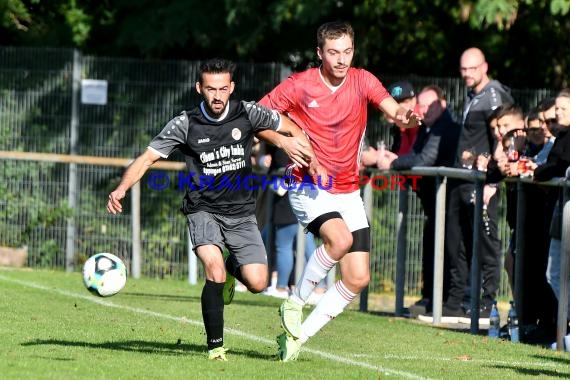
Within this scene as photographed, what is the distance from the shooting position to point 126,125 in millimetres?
20297

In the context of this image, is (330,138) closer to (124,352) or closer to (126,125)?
(124,352)

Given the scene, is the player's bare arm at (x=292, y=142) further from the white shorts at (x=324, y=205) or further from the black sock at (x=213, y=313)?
the black sock at (x=213, y=313)

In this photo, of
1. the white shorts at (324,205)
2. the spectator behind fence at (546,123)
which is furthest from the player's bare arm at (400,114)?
the spectator behind fence at (546,123)

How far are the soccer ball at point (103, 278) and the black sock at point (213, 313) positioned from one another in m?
0.61

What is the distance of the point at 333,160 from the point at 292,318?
3.88ft

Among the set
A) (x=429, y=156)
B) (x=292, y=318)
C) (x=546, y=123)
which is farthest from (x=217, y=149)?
A: (x=429, y=156)

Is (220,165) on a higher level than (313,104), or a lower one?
lower

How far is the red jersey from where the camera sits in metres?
9.60

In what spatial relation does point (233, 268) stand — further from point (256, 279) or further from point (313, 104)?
point (313, 104)

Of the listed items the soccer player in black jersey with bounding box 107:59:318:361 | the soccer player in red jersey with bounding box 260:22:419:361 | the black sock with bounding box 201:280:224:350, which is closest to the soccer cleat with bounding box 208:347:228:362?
the black sock with bounding box 201:280:224:350

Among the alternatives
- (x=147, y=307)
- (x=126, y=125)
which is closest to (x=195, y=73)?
(x=126, y=125)

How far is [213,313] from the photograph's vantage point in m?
8.98

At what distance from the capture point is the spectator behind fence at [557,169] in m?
10.7

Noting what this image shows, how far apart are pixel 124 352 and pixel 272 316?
372 cm
